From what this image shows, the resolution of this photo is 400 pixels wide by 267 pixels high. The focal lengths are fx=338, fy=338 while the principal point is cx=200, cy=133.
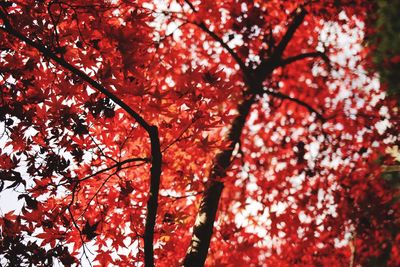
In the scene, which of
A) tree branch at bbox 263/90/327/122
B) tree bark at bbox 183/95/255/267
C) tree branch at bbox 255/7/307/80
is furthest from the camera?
tree branch at bbox 263/90/327/122

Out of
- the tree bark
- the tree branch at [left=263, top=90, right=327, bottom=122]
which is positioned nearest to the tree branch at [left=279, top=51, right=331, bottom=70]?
the tree branch at [left=263, top=90, right=327, bottom=122]

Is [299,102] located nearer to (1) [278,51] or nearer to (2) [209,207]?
(1) [278,51]

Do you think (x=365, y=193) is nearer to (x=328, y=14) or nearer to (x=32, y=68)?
(x=328, y=14)

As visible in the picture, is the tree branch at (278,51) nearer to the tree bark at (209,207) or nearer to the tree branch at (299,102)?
the tree branch at (299,102)

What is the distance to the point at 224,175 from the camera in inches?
161

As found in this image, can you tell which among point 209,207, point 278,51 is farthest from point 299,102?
point 209,207

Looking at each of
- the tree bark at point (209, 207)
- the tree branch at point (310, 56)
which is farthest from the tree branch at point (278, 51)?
the tree bark at point (209, 207)

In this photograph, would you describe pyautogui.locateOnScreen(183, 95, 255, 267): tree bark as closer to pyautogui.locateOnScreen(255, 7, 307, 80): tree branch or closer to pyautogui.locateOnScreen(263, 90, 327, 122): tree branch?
pyautogui.locateOnScreen(255, 7, 307, 80): tree branch

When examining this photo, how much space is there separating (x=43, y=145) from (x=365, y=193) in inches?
193

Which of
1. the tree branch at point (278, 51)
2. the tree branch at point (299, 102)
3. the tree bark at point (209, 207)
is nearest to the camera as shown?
the tree bark at point (209, 207)

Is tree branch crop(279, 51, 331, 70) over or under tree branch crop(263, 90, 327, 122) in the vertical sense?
over

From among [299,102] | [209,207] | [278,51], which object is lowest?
[209,207]

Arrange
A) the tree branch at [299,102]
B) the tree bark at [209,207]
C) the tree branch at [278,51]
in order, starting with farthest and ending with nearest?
1. the tree branch at [299,102]
2. the tree branch at [278,51]
3. the tree bark at [209,207]

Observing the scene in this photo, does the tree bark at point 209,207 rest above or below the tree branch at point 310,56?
below
